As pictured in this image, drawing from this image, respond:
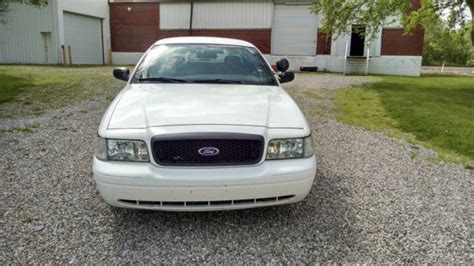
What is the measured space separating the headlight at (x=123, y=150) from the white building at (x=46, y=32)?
20.0 meters

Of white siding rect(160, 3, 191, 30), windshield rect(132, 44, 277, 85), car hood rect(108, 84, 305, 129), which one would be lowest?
car hood rect(108, 84, 305, 129)

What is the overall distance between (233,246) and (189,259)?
0.35m

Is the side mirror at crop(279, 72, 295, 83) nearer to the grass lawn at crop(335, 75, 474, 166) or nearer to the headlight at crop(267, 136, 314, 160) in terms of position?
the headlight at crop(267, 136, 314, 160)

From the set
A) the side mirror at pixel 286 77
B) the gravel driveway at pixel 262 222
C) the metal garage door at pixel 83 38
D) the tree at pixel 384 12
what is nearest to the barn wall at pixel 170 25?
the metal garage door at pixel 83 38

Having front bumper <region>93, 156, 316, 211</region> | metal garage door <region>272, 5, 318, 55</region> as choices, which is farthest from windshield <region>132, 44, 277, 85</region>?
metal garage door <region>272, 5, 318, 55</region>

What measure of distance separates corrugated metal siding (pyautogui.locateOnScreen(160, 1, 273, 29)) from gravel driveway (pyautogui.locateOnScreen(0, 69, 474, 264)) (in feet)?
59.9

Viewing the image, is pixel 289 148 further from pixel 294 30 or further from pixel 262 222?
pixel 294 30

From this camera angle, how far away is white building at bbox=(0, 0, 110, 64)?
786 inches

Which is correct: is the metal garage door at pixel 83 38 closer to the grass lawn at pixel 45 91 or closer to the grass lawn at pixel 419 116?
the grass lawn at pixel 45 91

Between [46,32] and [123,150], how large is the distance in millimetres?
20849

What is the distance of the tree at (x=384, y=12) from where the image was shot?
1191cm

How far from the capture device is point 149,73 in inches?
160

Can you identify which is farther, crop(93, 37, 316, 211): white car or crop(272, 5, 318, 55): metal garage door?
crop(272, 5, 318, 55): metal garage door

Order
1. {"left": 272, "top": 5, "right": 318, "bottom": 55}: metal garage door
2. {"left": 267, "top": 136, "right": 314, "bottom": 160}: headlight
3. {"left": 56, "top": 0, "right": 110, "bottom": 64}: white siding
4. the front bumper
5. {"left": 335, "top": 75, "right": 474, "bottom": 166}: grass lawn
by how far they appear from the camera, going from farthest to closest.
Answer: {"left": 272, "top": 5, "right": 318, "bottom": 55}: metal garage door, {"left": 56, "top": 0, "right": 110, "bottom": 64}: white siding, {"left": 335, "top": 75, "right": 474, "bottom": 166}: grass lawn, {"left": 267, "top": 136, "right": 314, "bottom": 160}: headlight, the front bumper
